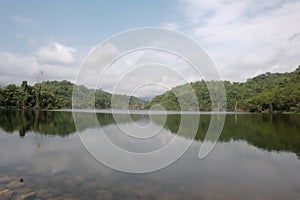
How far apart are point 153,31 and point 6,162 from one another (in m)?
7.24

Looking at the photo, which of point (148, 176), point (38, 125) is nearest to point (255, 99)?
point (38, 125)

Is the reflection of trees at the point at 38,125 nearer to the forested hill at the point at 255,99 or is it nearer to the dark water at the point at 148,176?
the dark water at the point at 148,176

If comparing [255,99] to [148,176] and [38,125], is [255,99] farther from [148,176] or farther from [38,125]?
[148,176]

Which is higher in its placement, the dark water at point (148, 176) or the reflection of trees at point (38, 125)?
the reflection of trees at point (38, 125)

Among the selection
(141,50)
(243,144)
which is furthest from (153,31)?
(243,144)

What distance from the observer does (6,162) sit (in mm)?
8781

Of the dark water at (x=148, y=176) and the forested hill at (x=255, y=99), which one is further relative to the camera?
the forested hill at (x=255, y=99)

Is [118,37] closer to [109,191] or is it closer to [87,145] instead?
[109,191]

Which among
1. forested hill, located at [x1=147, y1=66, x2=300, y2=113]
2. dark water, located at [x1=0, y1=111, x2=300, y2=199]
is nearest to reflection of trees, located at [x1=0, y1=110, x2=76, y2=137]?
dark water, located at [x1=0, y1=111, x2=300, y2=199]

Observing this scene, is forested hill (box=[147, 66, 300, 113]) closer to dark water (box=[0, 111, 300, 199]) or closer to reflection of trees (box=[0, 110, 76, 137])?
reflection of trees (box=[0, 110, 76, 137])

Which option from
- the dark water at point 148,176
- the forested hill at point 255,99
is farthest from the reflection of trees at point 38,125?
the forested hill at point 255,99

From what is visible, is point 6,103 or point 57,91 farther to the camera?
point 57,91

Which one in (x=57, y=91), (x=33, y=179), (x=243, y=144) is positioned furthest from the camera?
(x=57, y=91)

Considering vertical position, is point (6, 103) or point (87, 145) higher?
point (6, 103)
